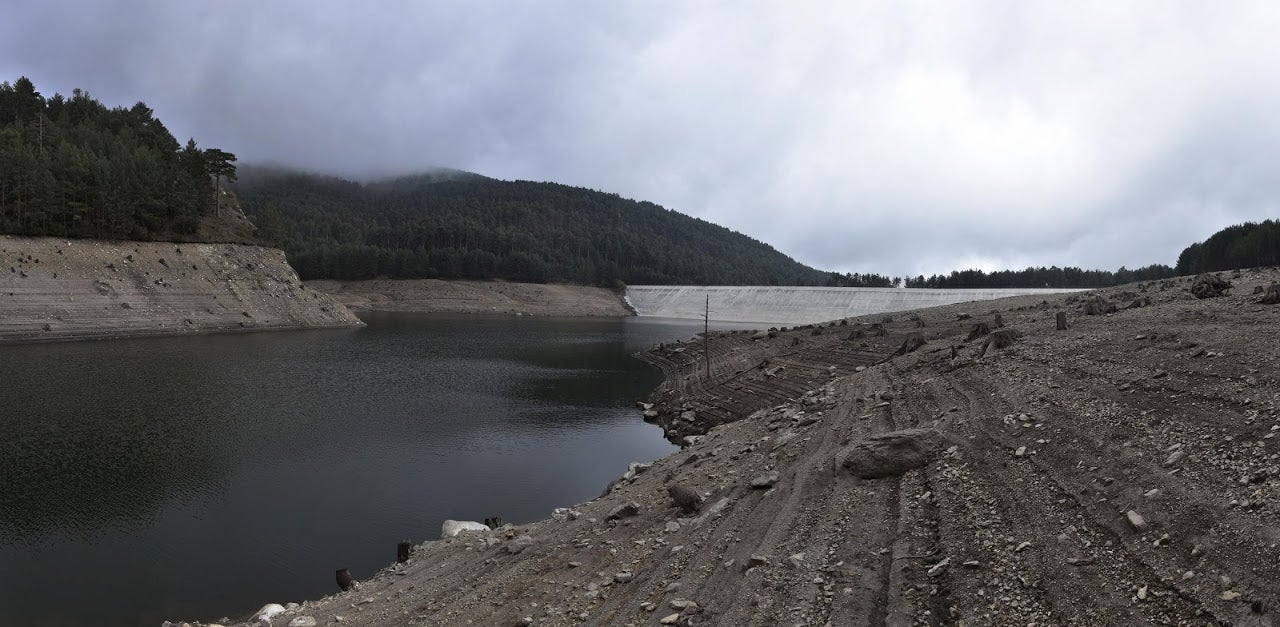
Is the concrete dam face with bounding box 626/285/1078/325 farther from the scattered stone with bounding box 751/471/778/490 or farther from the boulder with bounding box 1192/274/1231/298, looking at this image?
the scattered stone with bounding box 751/471/778/490

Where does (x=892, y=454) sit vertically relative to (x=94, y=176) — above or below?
below

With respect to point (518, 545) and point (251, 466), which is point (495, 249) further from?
point (518, 545)

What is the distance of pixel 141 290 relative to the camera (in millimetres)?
51562

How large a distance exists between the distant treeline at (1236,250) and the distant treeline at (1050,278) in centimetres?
1479

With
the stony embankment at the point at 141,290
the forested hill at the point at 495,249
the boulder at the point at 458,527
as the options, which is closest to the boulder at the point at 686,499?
the boulder at the point at 458,527

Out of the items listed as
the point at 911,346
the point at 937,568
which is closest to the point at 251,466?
the point at 937,568

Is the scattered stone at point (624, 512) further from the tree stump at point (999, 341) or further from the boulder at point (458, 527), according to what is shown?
the tree stump at point (999, 341)

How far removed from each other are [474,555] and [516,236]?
131238mm

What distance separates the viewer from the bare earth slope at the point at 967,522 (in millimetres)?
5441

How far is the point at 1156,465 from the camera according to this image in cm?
711

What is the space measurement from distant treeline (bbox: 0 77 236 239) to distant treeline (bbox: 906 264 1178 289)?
344ft

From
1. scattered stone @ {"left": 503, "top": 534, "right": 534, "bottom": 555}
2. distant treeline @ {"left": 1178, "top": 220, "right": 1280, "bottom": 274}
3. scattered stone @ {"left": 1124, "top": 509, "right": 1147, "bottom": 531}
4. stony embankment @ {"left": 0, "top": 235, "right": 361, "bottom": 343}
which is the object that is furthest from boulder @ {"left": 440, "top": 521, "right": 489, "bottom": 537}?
distant treeline @ {"left": 1178, "top": 220, "right": 1280, "bottom": 274}

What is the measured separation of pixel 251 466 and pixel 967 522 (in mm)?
18792

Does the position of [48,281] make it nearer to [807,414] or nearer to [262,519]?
[262,519]
